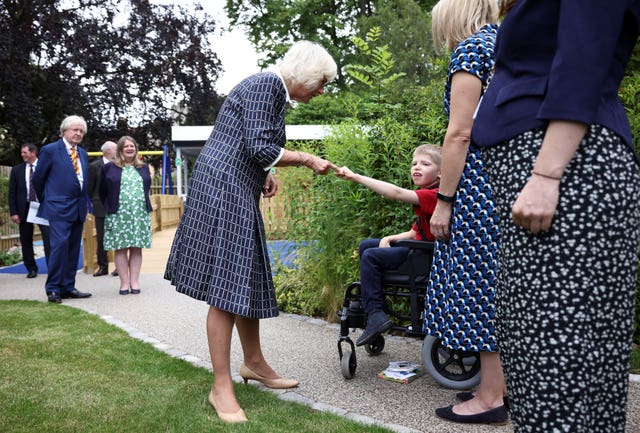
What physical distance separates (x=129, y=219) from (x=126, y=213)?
113mm

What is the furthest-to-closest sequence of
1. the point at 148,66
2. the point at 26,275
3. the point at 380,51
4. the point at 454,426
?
the point at 148,66 → the point at 26,275 → the point at 380,51 → the point at 454,426

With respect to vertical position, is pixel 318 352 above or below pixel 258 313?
below

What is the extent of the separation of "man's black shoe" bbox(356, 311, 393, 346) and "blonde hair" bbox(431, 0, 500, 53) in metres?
1.58

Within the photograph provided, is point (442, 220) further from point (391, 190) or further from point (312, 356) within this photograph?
point (312, 356)

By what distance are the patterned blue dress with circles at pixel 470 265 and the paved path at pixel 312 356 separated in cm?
44

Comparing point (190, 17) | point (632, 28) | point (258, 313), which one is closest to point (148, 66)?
point (190, 17)

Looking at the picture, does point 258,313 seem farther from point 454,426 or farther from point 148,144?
point 148,144

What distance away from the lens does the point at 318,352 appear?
4.39 metres

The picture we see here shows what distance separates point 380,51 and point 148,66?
668 inches

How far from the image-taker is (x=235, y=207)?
300 centimetres

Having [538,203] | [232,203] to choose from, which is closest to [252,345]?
[232,203]

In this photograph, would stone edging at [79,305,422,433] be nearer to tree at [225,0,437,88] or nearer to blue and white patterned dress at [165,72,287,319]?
blue and white patterned dress at [165,72,287,319]

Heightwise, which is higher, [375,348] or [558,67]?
[558,67]

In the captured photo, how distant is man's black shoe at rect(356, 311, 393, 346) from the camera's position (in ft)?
11.4
